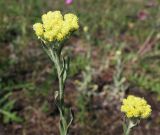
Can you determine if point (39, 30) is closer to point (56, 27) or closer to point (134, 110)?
point (56, 27)

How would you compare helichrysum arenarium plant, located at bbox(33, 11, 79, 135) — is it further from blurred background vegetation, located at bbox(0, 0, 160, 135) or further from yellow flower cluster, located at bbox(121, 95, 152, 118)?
blurred background vegetation, located at bbox(0, 0, 160, 135)

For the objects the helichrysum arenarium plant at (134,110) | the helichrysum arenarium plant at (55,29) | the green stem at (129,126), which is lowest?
the green stem at (129,126)

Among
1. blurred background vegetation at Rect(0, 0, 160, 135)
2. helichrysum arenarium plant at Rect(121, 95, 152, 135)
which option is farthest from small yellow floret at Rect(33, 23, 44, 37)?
blurred background vegetation at Rect(0, 0, 160, 135)

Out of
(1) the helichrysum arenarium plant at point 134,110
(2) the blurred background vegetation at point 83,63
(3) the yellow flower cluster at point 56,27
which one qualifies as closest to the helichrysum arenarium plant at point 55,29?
(3) the yellow flower cluster at point 56,27

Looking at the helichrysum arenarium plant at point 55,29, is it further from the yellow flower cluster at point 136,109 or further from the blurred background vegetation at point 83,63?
the blurred background vegetation at point 83,63

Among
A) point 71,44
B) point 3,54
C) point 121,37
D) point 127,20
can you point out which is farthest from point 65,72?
point 127,20

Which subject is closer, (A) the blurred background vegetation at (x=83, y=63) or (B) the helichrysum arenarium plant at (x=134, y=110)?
(B) the helichrysum arenarium plant at (x=134, y=110)

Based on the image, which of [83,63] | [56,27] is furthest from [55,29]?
[83,63]
